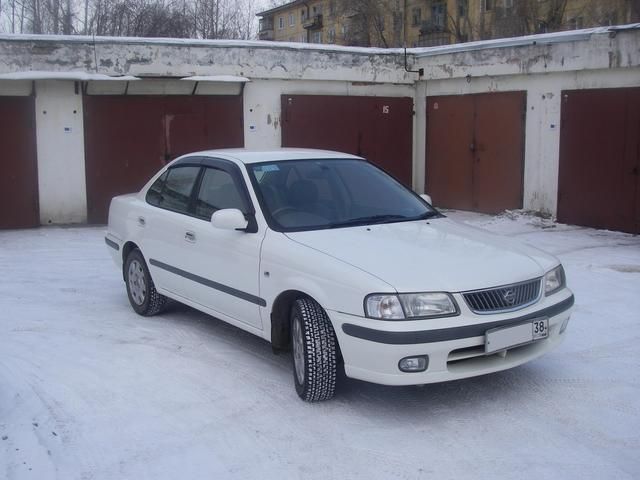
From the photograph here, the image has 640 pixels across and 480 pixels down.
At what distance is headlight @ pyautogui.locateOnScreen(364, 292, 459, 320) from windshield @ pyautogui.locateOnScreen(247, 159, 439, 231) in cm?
111

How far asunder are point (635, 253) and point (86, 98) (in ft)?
29.1

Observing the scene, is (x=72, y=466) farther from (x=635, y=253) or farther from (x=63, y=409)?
(x=635, y=253)

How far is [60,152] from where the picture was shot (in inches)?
506

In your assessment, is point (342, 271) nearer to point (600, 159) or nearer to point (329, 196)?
point (329, 196)

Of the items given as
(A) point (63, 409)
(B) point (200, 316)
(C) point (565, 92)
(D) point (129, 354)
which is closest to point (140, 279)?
(B) point (200, 316)

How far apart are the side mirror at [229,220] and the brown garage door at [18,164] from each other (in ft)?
27.5

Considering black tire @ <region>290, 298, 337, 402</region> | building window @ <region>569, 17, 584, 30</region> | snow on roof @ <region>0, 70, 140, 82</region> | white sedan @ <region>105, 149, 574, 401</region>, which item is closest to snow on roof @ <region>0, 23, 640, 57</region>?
snow on roof @ <region>0, 70, 140, 82</region>

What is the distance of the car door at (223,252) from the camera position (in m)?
5.35

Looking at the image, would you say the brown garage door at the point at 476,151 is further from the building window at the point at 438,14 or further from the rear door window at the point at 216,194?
the building window at the point at 438,14

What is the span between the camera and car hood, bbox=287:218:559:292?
451 centimetres

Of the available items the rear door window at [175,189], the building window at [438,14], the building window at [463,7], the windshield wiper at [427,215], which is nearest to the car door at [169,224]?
the rear door window at [175,189]

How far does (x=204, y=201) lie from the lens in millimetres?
6152

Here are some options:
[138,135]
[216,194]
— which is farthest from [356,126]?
[216,194]

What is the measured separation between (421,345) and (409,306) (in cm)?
23
